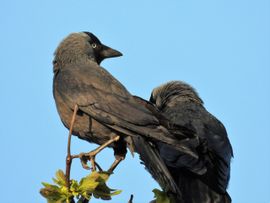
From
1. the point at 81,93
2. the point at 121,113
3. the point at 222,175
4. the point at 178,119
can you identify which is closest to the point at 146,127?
the point at 121,113

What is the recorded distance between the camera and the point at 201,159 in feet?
21.7

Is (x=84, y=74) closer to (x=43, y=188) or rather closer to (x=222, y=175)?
(x=222, y=175)

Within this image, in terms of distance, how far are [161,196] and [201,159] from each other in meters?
1.79

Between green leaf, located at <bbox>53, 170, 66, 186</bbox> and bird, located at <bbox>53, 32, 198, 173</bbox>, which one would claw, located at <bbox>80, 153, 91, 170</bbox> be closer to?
bird, located at <bbox>53, 32, 198, 173</bbox>

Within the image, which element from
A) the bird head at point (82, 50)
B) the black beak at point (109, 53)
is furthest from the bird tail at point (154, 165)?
the black beak at point (109, 53)

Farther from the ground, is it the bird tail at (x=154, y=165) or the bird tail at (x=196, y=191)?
the bird tail at (x=196, y=191)

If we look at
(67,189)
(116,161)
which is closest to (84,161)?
(116,161)

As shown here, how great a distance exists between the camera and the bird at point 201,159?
6426mm

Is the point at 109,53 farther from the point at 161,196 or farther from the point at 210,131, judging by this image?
the point at 161,196

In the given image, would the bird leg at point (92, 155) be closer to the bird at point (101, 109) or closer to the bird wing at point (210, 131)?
the bird at point (101, 109)

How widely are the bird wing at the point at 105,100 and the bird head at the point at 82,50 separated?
0.94ft

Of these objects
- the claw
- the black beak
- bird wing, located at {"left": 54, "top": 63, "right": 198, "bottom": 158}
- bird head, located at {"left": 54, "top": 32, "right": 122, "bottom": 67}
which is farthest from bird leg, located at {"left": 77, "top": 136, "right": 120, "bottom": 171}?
the black beak

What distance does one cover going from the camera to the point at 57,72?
22.8 feet

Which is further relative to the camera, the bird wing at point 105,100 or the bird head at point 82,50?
the bird head at point 82,50
